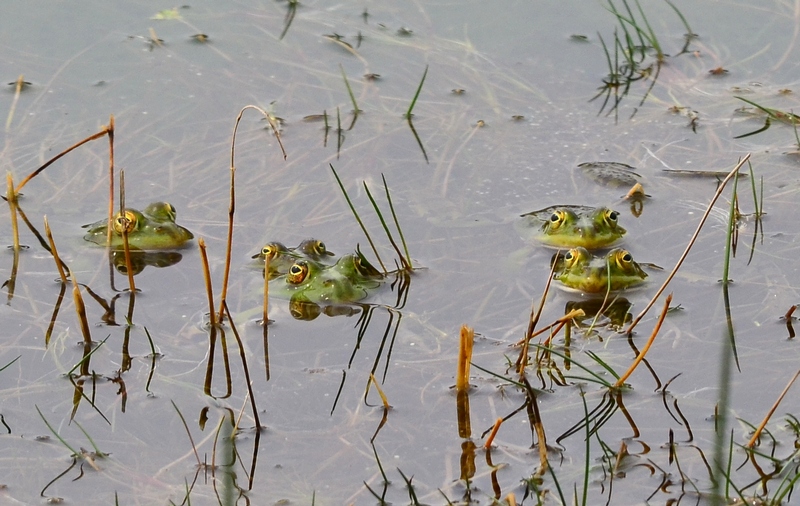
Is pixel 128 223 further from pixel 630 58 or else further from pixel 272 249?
pixel 630 58

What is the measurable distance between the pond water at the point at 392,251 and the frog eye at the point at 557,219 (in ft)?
0.44

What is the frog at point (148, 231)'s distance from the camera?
508cm

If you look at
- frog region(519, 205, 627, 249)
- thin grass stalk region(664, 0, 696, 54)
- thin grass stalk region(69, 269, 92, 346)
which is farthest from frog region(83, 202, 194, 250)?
thin grass stalk region(664, 0, 696, 54)

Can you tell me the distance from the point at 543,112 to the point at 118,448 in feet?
11.4

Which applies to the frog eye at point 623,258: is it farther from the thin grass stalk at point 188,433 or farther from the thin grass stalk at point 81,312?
the thin grass stalk at point 81,312

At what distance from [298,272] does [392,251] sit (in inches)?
22.0

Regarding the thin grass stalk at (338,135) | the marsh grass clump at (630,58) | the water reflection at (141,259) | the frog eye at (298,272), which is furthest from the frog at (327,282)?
the marsh grass clump at (630,58)

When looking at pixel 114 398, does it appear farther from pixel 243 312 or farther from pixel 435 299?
pixel 435 299

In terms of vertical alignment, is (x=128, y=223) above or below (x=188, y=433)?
below

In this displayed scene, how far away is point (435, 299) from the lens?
474 centimetres

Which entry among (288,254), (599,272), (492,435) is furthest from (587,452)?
(288,254)

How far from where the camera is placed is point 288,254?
483cm

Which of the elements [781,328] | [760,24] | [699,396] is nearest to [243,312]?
[699,396]

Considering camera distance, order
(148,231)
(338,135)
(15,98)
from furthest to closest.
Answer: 1. (15,98)
2. (338,135)
3. (148,231)
